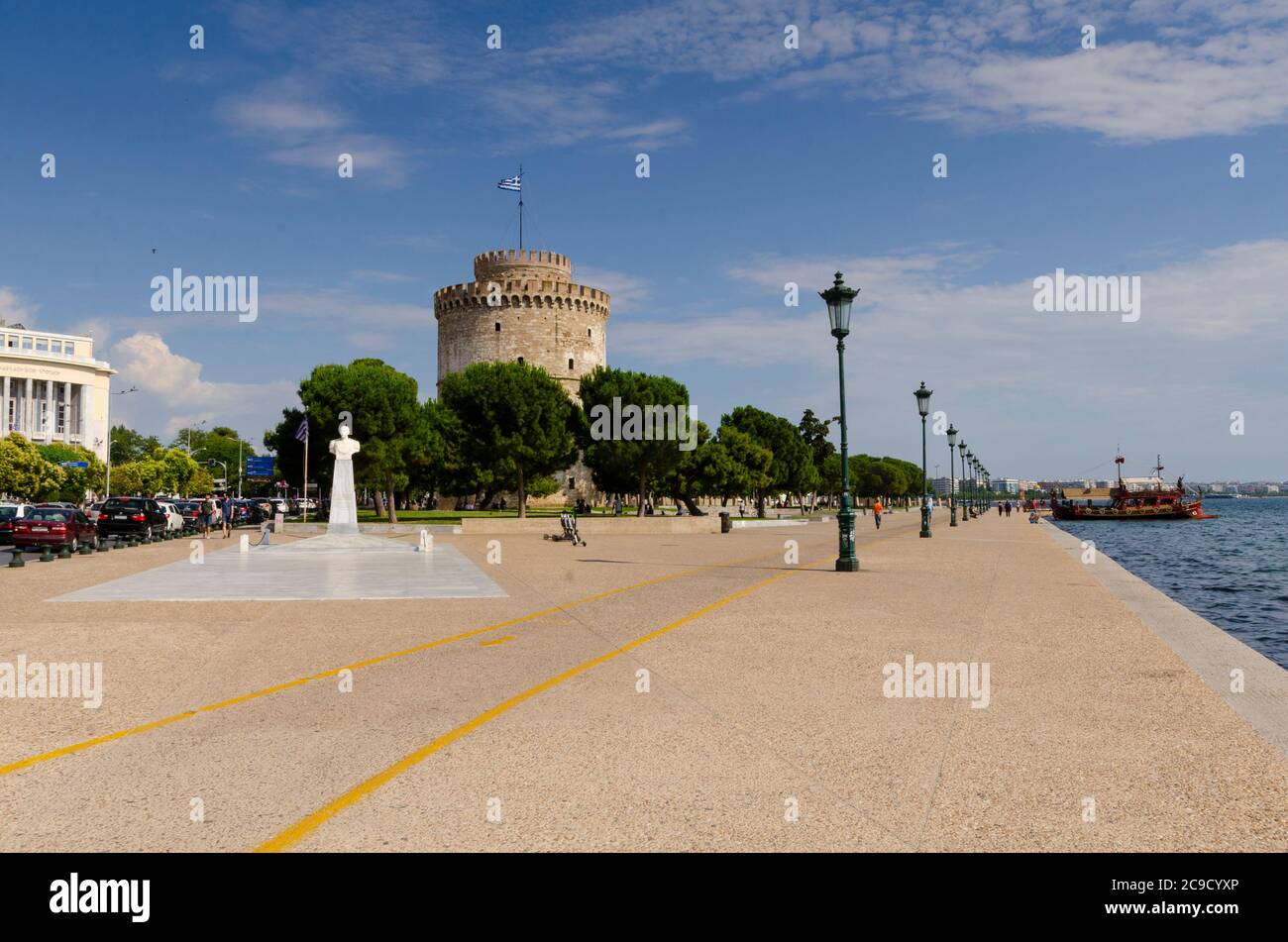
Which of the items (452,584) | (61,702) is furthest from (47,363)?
(61,702)

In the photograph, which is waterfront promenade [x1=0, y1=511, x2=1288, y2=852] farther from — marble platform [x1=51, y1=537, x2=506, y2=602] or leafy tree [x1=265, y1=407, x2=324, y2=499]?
leafy tree [x1=265, y1=407, x2=324, y2=499]

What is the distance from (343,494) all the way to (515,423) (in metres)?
25.2

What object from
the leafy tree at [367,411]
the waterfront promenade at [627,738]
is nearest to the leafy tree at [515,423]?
the leafy tree at [367,411]

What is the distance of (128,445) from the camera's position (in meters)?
154

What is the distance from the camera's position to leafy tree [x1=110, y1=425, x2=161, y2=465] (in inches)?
5719

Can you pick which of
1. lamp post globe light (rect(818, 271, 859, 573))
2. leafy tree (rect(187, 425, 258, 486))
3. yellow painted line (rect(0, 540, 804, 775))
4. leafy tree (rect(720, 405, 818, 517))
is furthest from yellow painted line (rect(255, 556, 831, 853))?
leafy tree (rect(187, 425, 258, 486))

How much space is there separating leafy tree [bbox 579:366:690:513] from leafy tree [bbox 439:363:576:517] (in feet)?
6.14

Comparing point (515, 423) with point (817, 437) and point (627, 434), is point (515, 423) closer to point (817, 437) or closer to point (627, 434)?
point (627, 434)

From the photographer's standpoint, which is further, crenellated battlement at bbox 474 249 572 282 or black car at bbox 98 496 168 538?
crenellated battlement at bbox 474 249 572 282

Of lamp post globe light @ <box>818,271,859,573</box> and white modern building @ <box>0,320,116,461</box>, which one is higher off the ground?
white modern building @ <box>0,320,116,461</box>

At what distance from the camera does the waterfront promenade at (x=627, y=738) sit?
15.3ft

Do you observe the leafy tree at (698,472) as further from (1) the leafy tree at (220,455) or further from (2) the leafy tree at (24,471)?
(1) the leafy tree at (220,455)

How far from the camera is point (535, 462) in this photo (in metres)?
59.6
